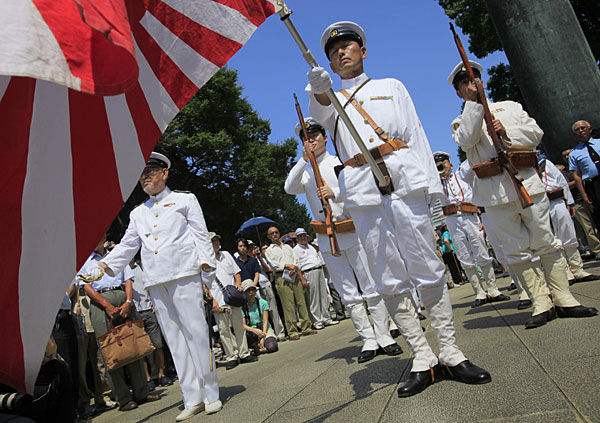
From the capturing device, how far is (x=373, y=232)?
3.59 metres

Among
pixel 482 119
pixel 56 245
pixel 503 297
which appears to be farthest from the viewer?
pixel 503 297

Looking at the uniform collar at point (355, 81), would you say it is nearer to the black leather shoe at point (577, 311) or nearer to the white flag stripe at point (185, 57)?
the white flag stripe at point (185, 57)

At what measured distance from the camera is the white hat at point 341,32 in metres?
3.84

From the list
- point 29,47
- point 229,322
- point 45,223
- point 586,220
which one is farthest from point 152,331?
point 586,220

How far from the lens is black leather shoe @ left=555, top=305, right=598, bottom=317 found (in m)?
4.14

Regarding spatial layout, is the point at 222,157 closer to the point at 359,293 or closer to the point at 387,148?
the point at 359,293

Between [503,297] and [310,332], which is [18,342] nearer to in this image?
[503,297]

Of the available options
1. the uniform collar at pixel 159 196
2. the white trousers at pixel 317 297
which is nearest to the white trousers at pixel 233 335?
the white trousers at pixel 317 297

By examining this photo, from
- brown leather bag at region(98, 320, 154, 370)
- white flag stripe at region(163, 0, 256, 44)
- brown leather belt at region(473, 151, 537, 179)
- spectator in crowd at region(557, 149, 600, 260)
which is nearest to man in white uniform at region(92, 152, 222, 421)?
brown leather bag at region(98, 320, 154, 370)

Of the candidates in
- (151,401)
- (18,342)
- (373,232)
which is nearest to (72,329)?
(151,401)

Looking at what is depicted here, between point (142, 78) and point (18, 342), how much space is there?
1.23 meters

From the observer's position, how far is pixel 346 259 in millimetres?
6250

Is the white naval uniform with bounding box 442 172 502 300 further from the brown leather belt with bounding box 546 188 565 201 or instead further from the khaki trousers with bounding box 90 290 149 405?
the khaki trousers with bounding box 90 290 149 405

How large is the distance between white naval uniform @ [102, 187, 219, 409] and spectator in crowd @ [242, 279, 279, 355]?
14.3 feet
